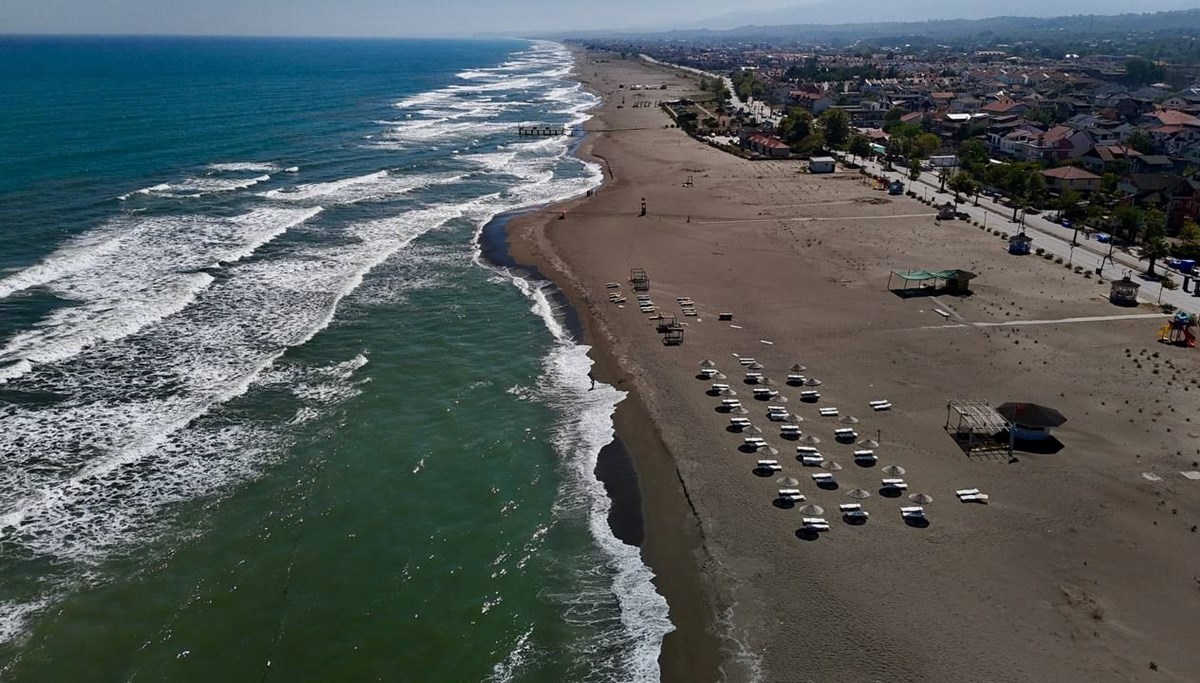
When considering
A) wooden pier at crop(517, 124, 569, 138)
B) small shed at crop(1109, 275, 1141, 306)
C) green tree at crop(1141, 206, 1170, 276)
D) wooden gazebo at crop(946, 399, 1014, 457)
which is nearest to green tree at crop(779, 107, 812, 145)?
wooden pier at crop(517, 124, 569, 138)

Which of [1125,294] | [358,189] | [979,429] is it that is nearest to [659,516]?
[979,429]

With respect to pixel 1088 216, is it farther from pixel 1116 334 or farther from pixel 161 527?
pixel 161 527

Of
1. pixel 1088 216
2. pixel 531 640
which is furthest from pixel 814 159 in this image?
pixel 531 640

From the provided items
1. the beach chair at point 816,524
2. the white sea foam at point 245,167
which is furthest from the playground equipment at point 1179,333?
the white sea foam at point 245,167

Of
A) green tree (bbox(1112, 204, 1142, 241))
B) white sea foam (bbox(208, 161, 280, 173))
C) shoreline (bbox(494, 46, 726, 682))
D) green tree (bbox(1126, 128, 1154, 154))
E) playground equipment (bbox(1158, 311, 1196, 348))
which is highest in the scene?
green tree (bbox(1126, 128, 1154, 154))

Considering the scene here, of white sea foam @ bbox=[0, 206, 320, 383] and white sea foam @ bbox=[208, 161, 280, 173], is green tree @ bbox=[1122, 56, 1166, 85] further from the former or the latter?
white sea foam @ bbox=[0, 206, 320, 383]

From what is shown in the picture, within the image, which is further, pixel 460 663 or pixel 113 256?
pixel 113 256

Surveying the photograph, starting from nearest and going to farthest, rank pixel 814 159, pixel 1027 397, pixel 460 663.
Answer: pixel 460 663 → pixel 1027 397 → pixel 814 159
